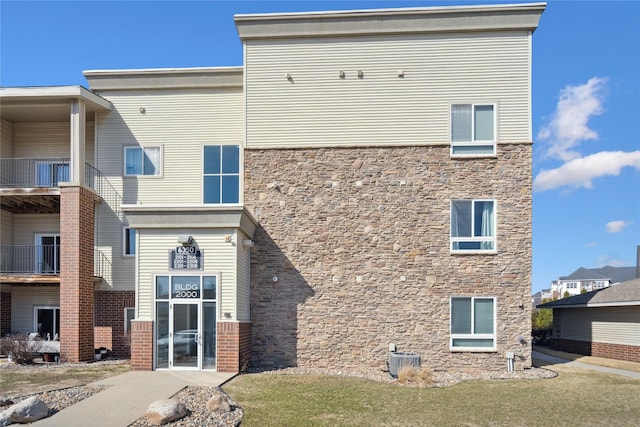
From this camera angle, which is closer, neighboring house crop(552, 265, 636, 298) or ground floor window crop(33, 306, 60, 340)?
ground floor window crop(33, 306, 60, 340)

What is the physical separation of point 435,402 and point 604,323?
11505mm

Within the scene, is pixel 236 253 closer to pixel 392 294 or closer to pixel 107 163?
pixel 392 294

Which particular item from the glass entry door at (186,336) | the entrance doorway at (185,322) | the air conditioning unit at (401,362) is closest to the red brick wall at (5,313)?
the entrance doorway at (185,322)

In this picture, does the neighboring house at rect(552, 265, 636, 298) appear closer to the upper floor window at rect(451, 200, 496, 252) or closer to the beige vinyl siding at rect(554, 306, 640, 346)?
the beige vinyl siding at rect(554, 306, 640, 346)

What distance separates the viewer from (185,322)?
42.3 feet

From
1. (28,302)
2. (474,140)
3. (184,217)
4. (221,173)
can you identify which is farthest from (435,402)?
(28,302)

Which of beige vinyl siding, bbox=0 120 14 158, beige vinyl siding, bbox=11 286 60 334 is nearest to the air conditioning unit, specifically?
beige vinyl siding, bbox=11 286 60 334

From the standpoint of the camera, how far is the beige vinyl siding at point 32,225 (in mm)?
17469

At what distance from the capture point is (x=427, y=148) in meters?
14.9

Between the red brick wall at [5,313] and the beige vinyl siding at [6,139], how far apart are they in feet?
16.6

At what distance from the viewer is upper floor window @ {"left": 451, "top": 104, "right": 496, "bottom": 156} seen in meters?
14.8

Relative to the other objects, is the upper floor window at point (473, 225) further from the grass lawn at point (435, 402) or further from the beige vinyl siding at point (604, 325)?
the beige vinyl siding at point (604, 325)

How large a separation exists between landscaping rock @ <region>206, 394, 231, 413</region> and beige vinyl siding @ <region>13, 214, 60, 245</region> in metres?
11.6

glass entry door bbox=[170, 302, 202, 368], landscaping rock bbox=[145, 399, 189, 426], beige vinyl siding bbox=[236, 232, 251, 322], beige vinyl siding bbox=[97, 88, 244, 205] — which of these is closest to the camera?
landscaping rock bbox=[145, 399, 189, 426]
